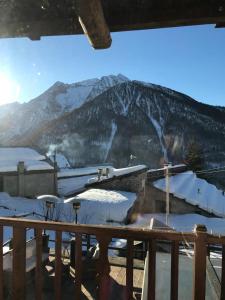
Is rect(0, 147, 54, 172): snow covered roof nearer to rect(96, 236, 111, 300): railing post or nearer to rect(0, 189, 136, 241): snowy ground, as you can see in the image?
rect(0, 189, 136, 241): snowy ground

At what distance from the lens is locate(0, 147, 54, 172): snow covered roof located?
86.6 ft

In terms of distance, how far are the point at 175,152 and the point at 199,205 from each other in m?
62.1

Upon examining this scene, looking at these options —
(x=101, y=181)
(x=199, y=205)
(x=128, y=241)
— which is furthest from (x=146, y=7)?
(x=101, y=181)

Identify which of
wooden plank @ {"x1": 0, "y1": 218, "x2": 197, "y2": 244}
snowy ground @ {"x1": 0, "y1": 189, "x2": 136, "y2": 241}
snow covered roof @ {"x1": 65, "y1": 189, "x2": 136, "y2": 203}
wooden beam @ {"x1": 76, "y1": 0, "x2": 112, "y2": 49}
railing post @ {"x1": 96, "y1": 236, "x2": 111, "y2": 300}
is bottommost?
snowy ground @ {"x1": 0, "y1": 189, "x2": 136, "y2": 241}

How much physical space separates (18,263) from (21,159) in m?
26.8

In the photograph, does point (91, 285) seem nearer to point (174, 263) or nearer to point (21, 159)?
point (174, 263)

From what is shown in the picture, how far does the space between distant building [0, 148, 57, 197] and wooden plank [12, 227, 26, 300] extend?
23274mm

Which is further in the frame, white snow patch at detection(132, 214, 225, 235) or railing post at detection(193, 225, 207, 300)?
white snow patch at detection(132, 214, 225, 235)

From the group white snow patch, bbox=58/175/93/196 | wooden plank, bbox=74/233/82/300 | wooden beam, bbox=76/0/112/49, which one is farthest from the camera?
white snow patch, bbox=58/175/93/196

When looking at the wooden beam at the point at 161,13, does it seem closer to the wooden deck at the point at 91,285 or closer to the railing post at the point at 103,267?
the railing post at the point at 103,267

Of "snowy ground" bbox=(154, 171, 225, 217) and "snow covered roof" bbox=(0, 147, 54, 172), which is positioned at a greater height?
"snow covered roof" bbox=(0, 147, 54, 172)

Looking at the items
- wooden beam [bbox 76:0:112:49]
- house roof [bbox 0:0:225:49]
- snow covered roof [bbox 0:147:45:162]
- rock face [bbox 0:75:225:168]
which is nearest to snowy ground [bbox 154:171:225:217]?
snow covered roof [bbox 0:147:45:162]

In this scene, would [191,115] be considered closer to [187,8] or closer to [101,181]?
[101,181]

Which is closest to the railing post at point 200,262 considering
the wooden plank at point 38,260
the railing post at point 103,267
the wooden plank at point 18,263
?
the railing post at point 103,267
